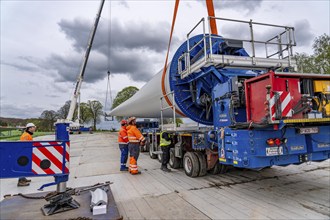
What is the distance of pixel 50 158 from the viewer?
2.98 meters

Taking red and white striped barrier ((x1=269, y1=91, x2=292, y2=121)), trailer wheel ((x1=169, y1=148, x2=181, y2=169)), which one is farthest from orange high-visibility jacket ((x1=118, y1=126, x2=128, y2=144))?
red and white striped barrier ((x1=269, y1=91, x2=292, y2=121))

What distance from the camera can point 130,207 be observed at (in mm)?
4008

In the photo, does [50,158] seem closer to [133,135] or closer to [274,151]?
[274,151]

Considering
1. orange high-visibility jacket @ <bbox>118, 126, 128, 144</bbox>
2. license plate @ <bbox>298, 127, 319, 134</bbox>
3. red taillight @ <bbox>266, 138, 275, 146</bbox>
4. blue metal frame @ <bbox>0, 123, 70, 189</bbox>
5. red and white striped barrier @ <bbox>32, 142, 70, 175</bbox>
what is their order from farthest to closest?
orange high-visibility jacket @ <bbox>118, 126, 128, 144</bbox>, license plate @ <bbox>298, 127, 319, 134</bbox>, red taillight @ <bbox>266, 138, 275, 146</bbox>, red and white striped barrier @ <bbox>32, 142, 70, 175</bbox>, blue metal frame @ <bbox>0, 123, 70, 189</bbox>

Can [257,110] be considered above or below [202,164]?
above

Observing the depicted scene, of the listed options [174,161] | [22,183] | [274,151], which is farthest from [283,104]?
[22,183]

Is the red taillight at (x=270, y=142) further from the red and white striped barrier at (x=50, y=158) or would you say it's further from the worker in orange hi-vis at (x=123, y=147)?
the worker in orange hi-vis at (x=123, y=147)

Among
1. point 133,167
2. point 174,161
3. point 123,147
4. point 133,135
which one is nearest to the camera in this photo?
point 133,167

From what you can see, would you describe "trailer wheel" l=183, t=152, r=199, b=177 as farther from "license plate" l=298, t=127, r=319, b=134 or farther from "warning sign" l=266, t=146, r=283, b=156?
"license plate" l=298, t=127, r=319, b=134

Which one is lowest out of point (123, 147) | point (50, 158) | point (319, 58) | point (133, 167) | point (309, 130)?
point (133, 167)

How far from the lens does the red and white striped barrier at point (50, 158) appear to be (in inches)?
114

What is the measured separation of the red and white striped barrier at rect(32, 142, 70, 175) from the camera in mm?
2900

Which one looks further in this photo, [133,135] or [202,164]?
[133,135]

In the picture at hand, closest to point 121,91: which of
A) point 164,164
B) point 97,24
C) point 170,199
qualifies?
point 97,24
